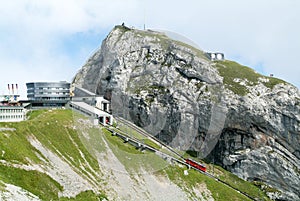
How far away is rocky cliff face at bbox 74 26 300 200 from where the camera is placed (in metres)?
107

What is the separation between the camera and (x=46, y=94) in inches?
4500

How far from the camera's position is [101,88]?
135750 mm

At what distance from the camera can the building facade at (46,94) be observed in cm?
11394

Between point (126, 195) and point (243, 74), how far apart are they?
232 ft

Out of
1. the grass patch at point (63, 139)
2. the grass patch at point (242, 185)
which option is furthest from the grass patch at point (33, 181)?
the grass patch at point (242, 185)

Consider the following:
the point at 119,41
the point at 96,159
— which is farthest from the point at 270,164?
A: the point at 119,41

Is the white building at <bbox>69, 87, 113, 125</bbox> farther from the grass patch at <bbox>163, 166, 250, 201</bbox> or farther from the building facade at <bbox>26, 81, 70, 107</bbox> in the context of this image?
the grass patch at <bbox>163, 166, 250, 201</bbox>

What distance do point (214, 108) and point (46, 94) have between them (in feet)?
177

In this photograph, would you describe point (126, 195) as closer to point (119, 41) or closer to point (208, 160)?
point (208, 160)

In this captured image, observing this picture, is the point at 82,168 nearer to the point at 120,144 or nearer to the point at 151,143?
the point at 120,144

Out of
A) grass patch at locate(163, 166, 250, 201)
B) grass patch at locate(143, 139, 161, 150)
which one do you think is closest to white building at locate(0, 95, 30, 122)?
grass patch at locate(143, 139, 161, 150)

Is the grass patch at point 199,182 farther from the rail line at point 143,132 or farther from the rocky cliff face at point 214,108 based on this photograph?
the rocky cliff face at point 214,108

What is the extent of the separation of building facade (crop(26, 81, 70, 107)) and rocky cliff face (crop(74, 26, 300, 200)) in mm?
19868

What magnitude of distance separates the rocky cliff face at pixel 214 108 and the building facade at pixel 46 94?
1987 cm
